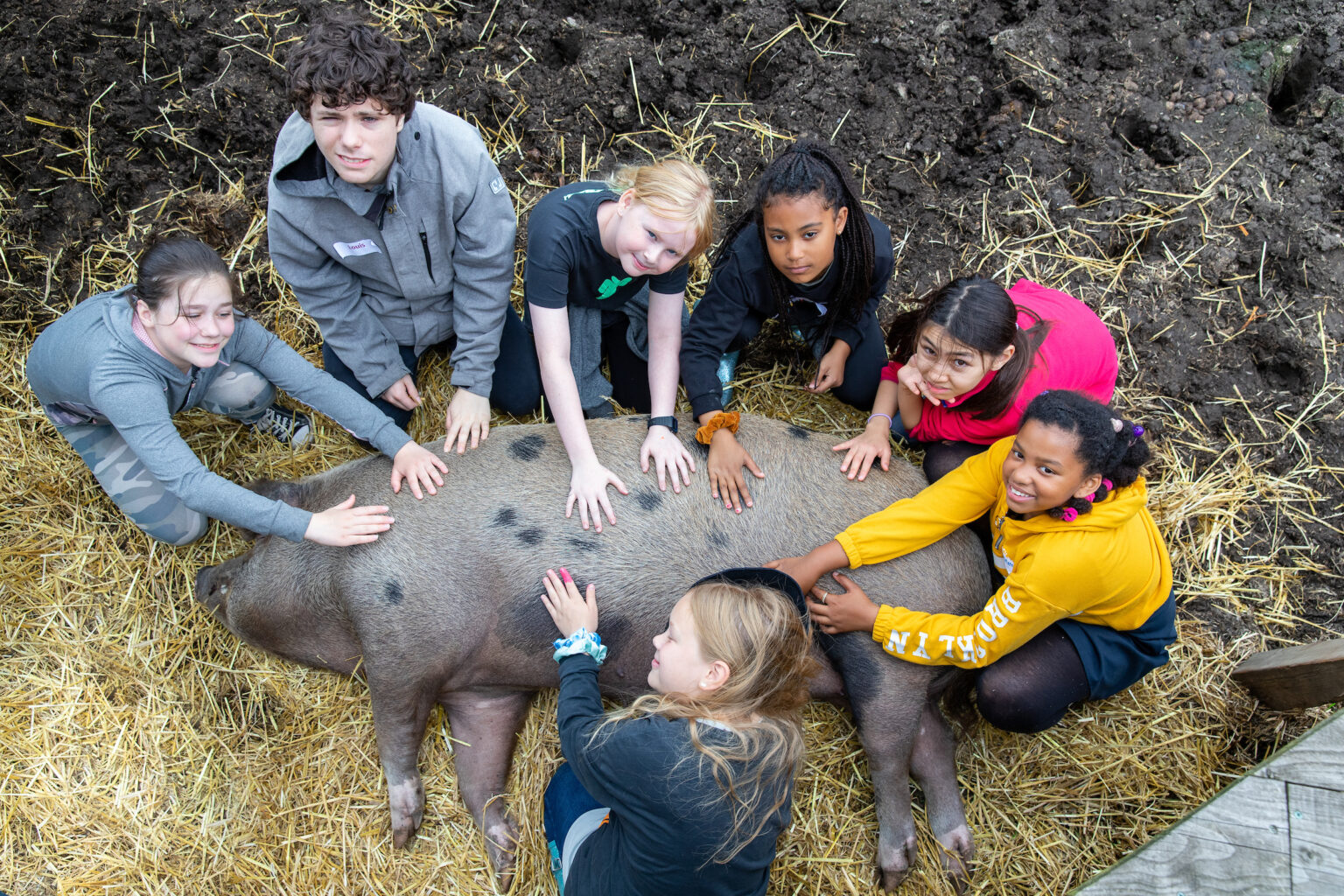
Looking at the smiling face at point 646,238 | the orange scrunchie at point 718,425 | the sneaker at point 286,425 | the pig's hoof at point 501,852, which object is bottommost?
the pig's hoof at point 501,852

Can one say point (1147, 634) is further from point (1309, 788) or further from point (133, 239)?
point (133, 239)

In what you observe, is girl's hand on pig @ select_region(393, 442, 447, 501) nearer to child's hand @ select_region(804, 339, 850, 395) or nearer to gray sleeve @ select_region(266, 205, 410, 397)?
gray sleeve @ select_region(266, 205, 410, 397)

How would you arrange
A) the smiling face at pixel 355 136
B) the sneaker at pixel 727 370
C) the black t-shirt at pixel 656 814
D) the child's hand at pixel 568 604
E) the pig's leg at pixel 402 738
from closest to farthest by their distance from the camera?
the black t-shirt at pixel 656 814, the smiling face at pixel 355 136, the child's hand at pixel 568 604, the pig's leg at pixel 402 738, the sneaker at pixel 727 370

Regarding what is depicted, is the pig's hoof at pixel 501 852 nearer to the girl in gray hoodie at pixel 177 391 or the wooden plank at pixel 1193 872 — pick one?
the girl in gray hoodie at pixel 177 391

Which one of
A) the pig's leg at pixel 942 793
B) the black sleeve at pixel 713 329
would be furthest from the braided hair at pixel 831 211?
the pig's leg at pixel 942 793

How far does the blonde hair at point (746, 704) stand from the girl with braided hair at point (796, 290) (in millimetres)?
816

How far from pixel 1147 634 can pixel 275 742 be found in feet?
11.4

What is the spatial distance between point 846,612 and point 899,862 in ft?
3.57

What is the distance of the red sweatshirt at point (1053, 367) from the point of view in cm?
330

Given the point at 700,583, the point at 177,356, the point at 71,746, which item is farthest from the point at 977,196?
the point at 71,746

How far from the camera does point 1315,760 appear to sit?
7.47 feet

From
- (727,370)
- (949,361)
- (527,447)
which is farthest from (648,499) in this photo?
→ (949,361)

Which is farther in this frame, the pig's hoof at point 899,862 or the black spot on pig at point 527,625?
the pig's hoof at point 899,862

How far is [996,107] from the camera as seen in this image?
14.4 ft
